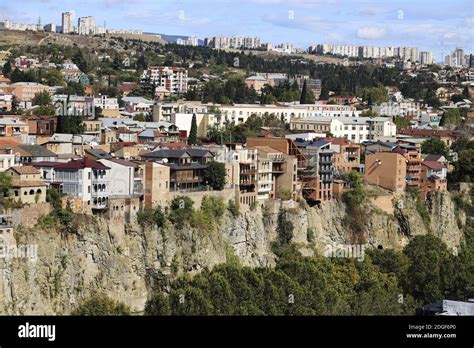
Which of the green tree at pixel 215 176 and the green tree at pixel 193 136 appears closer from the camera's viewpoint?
the green tree at pixel 215 176

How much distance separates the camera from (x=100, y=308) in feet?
58.2

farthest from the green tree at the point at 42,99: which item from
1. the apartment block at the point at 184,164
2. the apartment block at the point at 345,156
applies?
the apartment block at the point at 184,164

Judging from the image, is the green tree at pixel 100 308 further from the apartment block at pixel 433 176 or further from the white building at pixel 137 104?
the white building at pixel 137 104

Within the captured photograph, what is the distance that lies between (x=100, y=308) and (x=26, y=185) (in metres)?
2.74

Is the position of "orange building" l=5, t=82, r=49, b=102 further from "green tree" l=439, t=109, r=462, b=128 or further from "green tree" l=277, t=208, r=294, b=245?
"green tree" l=277, t=208, r=294, b=245

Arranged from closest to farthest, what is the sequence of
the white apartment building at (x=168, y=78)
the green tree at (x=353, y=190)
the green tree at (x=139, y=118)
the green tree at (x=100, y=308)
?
the green tree at (x=100, y=308), the green tree at (x=353, y=190), the green tree at (x=139, y=118), the white apartment building at (x=168, y=78)

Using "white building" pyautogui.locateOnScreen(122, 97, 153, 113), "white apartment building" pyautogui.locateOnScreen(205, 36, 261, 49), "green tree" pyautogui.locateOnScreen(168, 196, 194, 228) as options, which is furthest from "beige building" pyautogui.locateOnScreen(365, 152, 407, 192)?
"white apartment building" pyautogui.locateOnScreen(205, 36, 261, 49)

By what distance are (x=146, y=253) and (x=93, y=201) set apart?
1349 millimetres

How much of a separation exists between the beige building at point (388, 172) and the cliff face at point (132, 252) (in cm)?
151

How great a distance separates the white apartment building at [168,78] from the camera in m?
51.1

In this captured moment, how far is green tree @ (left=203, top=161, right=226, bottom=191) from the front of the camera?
75.4 ft

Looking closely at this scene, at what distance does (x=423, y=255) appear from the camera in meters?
23.3

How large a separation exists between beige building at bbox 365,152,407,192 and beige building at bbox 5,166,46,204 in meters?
11.0
